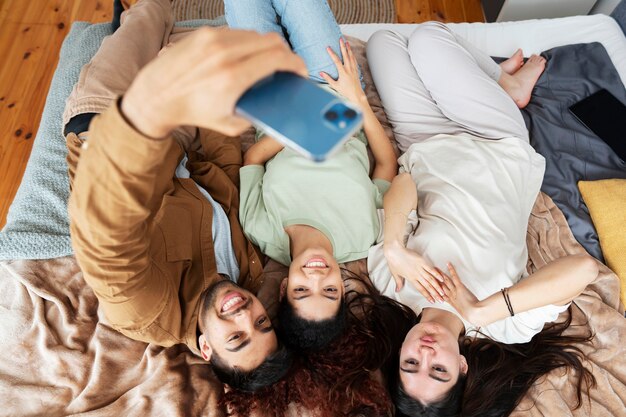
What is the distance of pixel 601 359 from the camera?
1.26 m

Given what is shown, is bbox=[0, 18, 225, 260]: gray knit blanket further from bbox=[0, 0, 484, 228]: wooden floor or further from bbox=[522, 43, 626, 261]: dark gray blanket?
bbox=[522, 43, 626, 261]: dark gray blanket

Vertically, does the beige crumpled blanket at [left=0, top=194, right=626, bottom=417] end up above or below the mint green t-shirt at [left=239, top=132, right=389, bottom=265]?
below

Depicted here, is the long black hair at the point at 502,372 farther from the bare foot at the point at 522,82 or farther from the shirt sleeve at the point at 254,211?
the bare foot at the point at 522,82

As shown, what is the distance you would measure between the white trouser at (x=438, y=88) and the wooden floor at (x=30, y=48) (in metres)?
0.79

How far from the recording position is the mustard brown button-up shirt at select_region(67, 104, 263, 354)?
0.59 meters

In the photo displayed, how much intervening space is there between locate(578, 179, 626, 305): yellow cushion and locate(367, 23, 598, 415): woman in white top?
0.20m

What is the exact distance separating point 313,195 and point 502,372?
2.44 ft

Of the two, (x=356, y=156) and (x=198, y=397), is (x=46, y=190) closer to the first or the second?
(x=198, y=397)

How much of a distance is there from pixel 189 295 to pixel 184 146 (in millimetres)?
552

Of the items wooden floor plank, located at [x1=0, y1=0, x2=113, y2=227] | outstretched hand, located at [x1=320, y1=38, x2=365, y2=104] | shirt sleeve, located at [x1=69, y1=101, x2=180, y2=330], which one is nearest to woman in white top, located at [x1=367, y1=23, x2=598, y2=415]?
outstretched hand, located at [x1=320, y1=38, x2=365, y2=104]

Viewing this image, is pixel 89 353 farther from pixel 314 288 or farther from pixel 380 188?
pixel 380 188

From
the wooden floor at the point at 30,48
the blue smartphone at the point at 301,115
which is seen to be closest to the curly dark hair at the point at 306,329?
the blue smartphone at the point at 301,115

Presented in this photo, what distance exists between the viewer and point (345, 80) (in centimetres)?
146

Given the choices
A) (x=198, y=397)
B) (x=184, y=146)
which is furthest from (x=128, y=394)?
(x=184, y=146)
